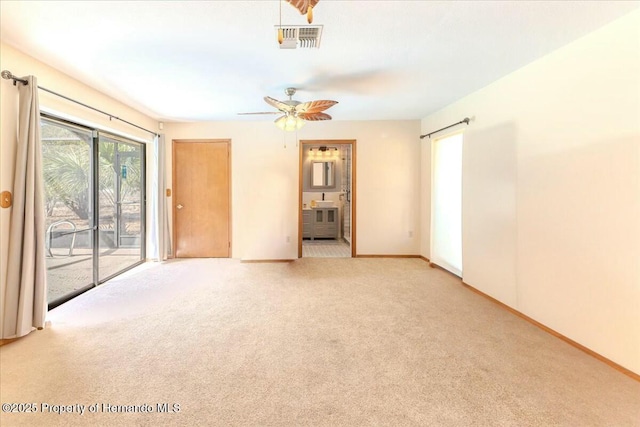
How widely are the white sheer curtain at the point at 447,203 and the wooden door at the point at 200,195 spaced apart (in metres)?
3.69

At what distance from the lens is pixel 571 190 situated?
2410mm

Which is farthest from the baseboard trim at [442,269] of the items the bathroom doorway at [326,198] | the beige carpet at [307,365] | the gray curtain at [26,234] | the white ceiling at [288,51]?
the gray curtain at [26,234]

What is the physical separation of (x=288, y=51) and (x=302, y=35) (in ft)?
1.36

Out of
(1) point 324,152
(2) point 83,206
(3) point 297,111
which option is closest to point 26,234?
(2) point 83,206

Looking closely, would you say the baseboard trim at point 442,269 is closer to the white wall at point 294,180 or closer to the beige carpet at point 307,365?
the white wall at point 294,180

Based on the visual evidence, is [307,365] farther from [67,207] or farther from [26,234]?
[67,207]

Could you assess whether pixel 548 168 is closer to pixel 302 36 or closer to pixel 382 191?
pixel 302 36

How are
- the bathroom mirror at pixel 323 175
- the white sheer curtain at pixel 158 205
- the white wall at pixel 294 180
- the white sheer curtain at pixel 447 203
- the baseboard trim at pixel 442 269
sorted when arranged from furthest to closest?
the bathroom mirror at pixel 323 175, the white wall at pixel 294 180, the white sheer curtain at pixel 158 205, the white sheer curtain at pixel 447 203, the baseboard trim at pixel 442 269

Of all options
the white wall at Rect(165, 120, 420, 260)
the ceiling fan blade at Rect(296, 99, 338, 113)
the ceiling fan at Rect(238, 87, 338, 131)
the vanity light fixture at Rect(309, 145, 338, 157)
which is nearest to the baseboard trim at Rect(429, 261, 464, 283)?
the white wall at Rect(165, 120, 420, 260)

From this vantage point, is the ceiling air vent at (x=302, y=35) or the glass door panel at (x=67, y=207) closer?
the ceiling air vent at (x=302, y=35)

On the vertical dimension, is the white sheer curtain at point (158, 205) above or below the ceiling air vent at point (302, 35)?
below

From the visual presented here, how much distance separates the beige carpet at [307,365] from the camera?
1.61 metres

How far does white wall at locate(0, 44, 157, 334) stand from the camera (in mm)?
2408

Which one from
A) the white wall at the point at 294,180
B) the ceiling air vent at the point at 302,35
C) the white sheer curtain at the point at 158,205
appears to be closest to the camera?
the ceiling air vent at the point at 302,35
